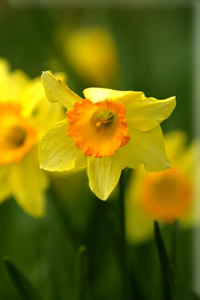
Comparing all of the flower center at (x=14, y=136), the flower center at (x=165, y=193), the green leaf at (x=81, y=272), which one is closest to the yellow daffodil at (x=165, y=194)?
the flower center at (x=165, y=193)

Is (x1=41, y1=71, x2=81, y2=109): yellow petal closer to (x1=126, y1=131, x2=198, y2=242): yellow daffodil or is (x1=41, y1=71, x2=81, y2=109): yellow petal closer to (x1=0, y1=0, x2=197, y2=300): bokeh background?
(x1=0, y1=0, x2=197, y2=300): bokeh background

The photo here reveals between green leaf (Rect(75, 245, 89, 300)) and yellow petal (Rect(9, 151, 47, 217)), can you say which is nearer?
green leaf (Rect(75, 245, 89, 300))

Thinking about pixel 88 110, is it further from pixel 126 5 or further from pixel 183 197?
pixel 126 5

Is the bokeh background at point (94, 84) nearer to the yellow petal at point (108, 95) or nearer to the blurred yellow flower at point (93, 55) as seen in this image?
the blurred yellow flower at point (93, 55)

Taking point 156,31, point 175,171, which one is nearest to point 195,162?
point 175,171

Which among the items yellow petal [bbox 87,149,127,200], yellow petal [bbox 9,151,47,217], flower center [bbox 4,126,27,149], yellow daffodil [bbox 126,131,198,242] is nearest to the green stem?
yellow petal [bbox 87,149,127,200]

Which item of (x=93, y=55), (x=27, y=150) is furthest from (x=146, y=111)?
(x=93, y=55)
